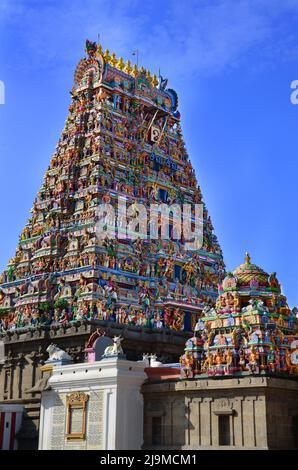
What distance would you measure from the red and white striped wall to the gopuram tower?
1.34 m

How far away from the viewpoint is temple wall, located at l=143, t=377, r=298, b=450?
37312 millimetres

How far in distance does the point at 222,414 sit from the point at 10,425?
59.7ft

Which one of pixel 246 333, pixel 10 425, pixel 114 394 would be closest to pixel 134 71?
pixel 10 425

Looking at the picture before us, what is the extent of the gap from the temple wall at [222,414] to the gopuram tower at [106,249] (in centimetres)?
1391

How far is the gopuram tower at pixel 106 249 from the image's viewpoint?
59594mm

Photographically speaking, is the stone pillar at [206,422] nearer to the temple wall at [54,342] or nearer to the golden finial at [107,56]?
the temple wall at [54,342]

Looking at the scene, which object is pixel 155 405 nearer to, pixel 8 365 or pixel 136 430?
pixel 136 430

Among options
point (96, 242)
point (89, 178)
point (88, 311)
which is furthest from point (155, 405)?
point (89, 178)

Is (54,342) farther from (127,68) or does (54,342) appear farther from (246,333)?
(127,68)

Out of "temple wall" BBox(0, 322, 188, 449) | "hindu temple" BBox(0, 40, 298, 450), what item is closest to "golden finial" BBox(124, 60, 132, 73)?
"hindu temple" BBox(0, 40, 298, 450)

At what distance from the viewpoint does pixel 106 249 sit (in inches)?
2437

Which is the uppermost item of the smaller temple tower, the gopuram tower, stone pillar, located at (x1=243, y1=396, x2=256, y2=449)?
the gopuram tower

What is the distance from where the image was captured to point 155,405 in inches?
1620

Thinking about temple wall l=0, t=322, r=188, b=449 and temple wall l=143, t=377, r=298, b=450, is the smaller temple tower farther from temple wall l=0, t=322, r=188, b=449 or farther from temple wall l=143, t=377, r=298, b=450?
temple wall l=0, t=322, r=188, b=449
